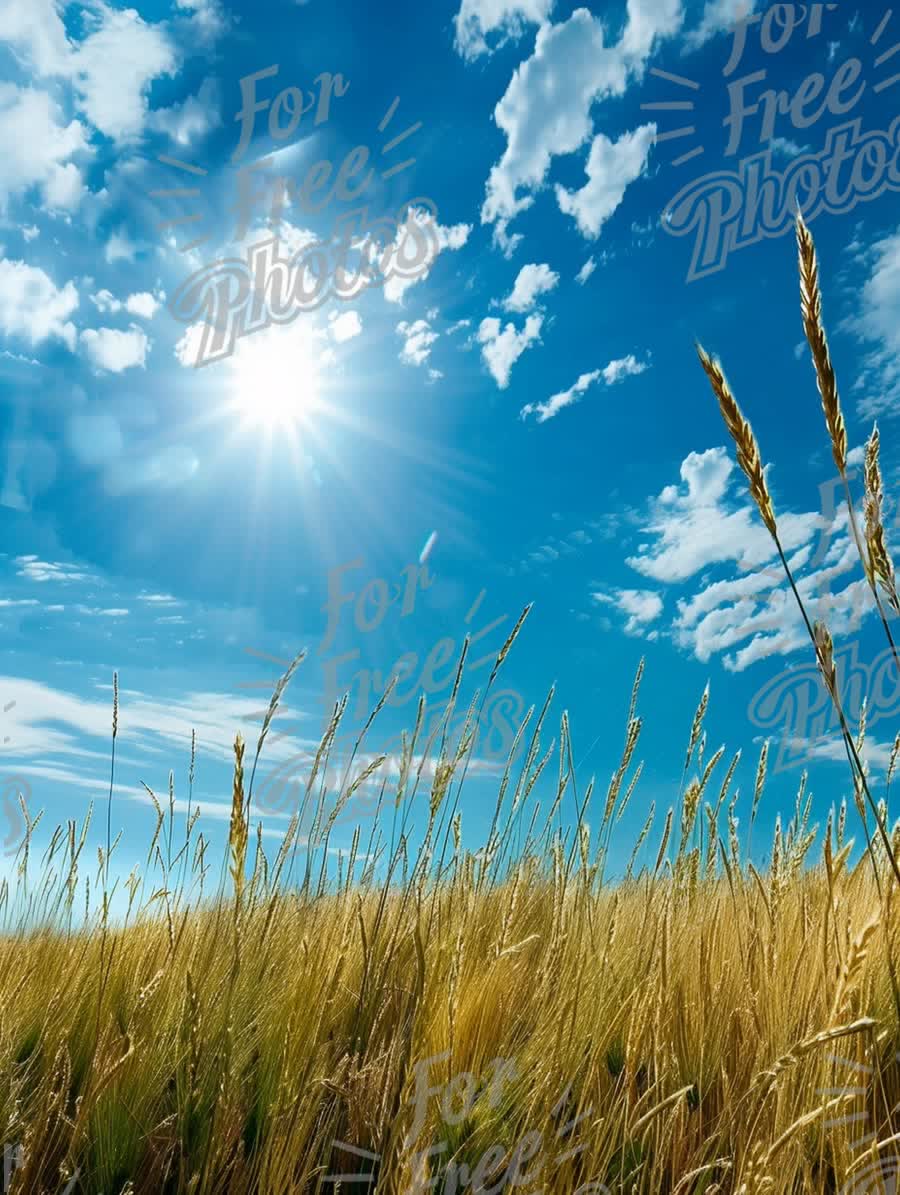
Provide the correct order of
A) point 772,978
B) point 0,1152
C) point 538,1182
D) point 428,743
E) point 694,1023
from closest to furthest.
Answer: point 538,1182
point 0,1152
point 772,978
point 694,1023
point 428,743

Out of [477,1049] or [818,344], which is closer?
[818,344]

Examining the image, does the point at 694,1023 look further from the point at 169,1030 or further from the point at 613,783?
the point at 169,1030

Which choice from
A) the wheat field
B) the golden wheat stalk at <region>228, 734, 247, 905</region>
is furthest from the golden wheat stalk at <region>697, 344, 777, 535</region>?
the golden wheat stalk at <region>228, 734, 247, 905</region>

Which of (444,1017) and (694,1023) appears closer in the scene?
(444,1017)

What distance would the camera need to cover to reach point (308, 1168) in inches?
57.2

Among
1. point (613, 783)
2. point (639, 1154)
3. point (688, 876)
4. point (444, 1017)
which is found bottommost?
point (639, 1154)

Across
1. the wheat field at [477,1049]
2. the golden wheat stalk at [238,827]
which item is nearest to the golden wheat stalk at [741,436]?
the wheat field at [477,1049]

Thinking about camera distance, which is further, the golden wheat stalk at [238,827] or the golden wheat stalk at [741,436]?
the golden wheat stalk at [238,827]

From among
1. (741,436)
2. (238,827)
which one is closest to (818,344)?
(741,436)

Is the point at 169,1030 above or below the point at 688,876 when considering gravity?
below

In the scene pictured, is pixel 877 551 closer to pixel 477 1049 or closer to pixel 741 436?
pixel 741 436

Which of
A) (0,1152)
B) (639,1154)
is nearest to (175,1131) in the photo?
(0,1152)

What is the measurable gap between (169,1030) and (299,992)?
316 millimetres

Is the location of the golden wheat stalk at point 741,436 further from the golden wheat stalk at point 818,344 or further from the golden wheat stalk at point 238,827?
the golden wheat stalk at point 238,827
